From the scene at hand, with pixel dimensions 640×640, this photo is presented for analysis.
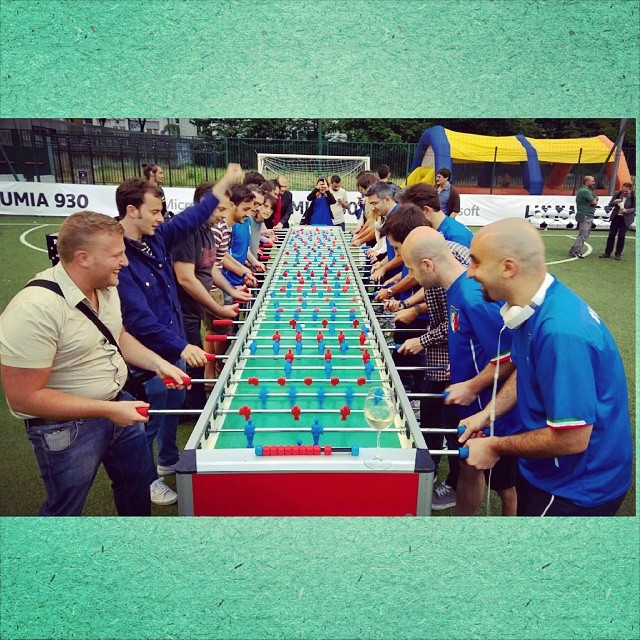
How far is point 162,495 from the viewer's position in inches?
108

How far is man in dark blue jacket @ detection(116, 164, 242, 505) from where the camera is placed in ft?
7.16

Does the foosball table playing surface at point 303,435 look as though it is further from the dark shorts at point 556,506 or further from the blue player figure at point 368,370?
the dark shorts at point 556,506

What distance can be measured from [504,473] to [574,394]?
0.61m

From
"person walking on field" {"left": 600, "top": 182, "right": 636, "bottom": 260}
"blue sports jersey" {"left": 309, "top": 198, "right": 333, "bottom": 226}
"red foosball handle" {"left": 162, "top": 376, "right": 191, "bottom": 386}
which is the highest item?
"person walking on field" {"left": 600, "top": 182, "right": 636, "bottom": 260}

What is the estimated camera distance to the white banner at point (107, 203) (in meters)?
1.72

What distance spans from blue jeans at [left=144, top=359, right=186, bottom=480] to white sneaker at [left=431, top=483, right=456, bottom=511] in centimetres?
145

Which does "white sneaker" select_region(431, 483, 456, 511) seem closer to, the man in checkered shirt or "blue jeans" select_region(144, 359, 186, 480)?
the man in checkered shirt

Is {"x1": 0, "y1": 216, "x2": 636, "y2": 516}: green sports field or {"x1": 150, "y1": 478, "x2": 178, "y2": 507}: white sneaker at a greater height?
{"x1": 0, "y1": 216, "x2": 636, "y2": 516}: green sports field

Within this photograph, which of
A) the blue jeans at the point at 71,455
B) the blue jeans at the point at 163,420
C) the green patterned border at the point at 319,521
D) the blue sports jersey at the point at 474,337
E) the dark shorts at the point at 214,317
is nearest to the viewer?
the green patterned border at the point at 319,521

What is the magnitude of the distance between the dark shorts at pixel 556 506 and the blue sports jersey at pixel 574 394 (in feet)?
0.08

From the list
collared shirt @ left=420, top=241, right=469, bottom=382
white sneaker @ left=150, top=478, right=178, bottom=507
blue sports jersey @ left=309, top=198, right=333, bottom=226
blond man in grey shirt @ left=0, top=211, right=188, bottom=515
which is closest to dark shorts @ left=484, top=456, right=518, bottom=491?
collared shirt @ left=420, top=241, right=469, bottom=382

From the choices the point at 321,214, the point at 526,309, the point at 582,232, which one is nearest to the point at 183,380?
the point at 526,309

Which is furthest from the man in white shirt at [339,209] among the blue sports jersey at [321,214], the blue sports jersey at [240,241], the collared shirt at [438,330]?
the collared shirt at [438,330]

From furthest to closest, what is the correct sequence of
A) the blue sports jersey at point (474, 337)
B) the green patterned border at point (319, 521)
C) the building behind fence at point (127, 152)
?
the blue sports jersey at point (474, 337) → the building behind fence at point (127, 152) → the green patterned border at point (319, 521)
